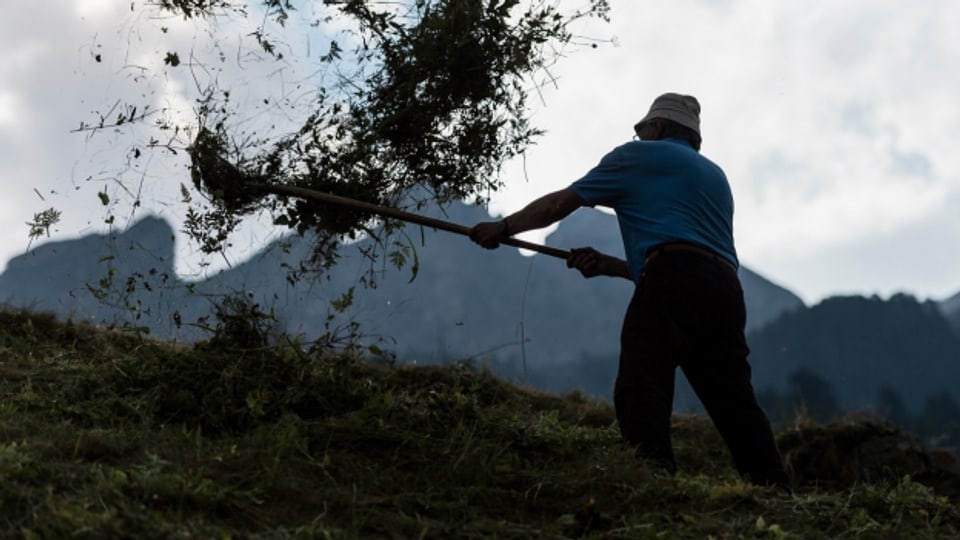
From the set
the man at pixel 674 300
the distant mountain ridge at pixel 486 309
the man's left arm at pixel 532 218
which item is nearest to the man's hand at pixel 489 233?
the man's left arm at pixel 532 218

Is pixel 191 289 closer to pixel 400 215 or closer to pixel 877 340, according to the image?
pixel 400 215

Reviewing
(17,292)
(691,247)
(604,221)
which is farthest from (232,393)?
(604,221)

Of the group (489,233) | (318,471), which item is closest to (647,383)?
(489,233)

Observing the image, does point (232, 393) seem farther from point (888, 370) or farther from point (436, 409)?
point (888, 370)

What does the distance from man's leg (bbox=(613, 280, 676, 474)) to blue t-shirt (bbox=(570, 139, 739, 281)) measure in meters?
0.28

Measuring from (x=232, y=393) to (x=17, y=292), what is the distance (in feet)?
13.1

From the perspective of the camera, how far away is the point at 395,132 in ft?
18.6

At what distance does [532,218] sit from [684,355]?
0.98 m

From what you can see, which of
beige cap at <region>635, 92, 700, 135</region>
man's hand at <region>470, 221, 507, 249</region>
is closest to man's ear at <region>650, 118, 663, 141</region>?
beige cap at <region>635, 92, 700, 135</region>

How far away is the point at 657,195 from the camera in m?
4.63

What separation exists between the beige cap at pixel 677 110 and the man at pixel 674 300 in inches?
8.6

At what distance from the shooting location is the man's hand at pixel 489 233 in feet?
16.4

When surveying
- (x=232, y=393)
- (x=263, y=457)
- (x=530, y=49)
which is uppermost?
(x=530, y=49)

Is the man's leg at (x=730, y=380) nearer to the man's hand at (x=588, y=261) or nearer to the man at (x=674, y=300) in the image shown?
the man at (x=674, y=300)
